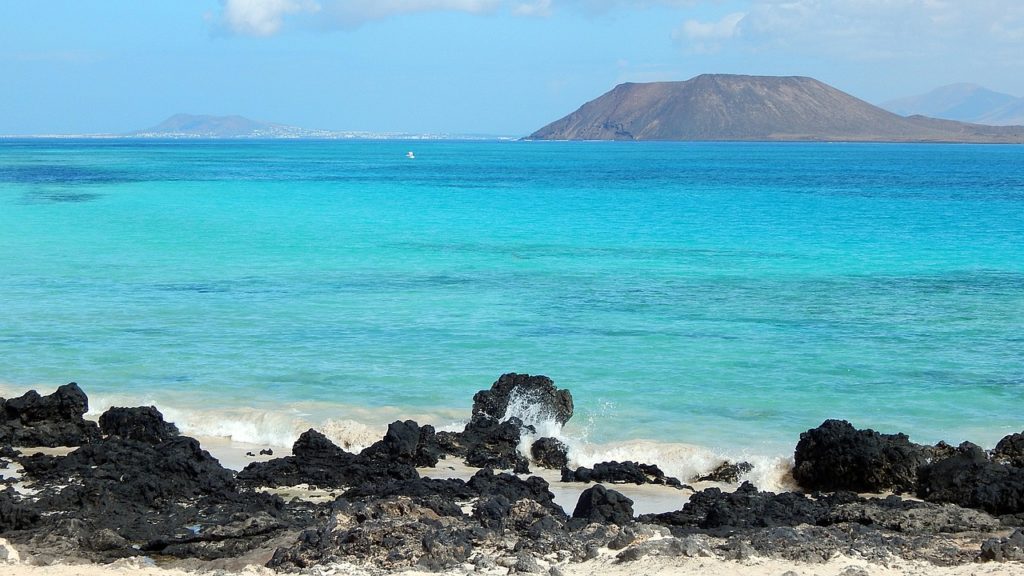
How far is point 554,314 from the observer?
2169cm

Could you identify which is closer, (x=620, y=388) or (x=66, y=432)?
(x=66, y=432)

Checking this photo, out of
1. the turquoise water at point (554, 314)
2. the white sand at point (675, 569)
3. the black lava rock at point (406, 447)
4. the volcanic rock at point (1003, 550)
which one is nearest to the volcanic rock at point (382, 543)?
the white sand at point (675, 569)

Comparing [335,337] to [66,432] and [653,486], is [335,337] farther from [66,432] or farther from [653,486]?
[653,486]

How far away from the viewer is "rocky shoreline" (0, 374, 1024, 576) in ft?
27.8

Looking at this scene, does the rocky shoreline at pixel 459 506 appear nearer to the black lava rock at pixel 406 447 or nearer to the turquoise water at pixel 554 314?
the black lava rock at pixel 406 447

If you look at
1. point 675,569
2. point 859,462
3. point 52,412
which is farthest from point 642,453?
point 52,412

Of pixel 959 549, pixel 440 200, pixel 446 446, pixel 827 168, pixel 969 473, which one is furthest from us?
pixel 827 168

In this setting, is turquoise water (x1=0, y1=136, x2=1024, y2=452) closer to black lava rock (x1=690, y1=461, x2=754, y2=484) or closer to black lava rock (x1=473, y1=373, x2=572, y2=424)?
black lava rock (x1=473, y1=373, x2=572, y2=424)

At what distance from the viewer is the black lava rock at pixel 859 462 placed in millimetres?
11047

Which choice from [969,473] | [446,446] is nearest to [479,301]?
[446,446]

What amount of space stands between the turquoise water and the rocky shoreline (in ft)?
6.93

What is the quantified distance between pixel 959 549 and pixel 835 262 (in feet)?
75.6

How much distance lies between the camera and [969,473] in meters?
10.3

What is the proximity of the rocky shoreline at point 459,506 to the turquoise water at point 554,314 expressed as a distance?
83.1 inches
